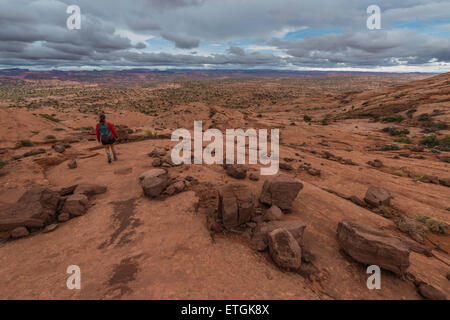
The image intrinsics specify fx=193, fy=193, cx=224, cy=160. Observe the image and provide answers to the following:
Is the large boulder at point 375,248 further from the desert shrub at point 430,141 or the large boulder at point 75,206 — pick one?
the desert shrub at point 430,141

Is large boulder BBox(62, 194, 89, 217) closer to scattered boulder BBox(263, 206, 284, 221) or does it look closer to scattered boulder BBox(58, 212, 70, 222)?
→ scattered boulder BBox(58, 212, 70, 222)

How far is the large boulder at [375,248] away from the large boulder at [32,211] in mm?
7374

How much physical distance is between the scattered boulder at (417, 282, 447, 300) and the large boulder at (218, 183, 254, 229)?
11.3 ft

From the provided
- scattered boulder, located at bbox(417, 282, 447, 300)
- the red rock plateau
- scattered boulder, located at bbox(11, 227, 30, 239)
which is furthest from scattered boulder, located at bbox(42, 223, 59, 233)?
scattered boulder, located at bbox(417, 282, 447, 300)

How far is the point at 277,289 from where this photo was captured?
335cm

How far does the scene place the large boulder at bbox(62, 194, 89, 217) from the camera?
17.5 ft

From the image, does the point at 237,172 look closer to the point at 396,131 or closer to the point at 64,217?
the point at 64,217

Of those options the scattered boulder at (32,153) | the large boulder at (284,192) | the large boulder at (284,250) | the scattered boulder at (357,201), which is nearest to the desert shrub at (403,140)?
the scattered boulder at (357,201)

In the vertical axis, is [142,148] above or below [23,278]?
above

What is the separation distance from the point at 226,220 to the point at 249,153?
7185mm

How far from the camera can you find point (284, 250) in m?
3.93

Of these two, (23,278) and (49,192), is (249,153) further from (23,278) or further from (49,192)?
(23,278)

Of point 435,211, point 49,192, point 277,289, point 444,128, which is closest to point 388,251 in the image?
point 277,289
